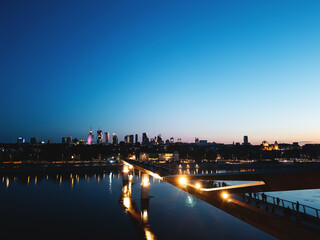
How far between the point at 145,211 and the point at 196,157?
160 meters

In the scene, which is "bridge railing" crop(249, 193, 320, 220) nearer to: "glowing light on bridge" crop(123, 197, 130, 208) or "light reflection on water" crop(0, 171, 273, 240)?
"light reflection on water" crop(0, 171, 273, 240)

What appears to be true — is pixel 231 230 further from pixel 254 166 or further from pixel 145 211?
pixel 254 166

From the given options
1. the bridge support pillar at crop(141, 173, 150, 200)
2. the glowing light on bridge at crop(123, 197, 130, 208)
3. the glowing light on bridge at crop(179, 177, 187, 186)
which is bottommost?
the glowing light on bridge at crop(123, 197, 130, 208)

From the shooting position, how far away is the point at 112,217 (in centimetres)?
3994

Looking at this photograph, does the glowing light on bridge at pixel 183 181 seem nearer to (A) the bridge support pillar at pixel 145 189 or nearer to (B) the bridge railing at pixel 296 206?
(B) the bridge railing at pixel 296 206

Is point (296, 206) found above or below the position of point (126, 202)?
above

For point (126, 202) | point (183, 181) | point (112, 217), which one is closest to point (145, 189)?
point (126, 202)

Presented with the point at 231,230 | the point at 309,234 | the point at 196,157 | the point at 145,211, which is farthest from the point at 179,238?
the point at 196,157

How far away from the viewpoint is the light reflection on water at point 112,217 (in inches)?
1245

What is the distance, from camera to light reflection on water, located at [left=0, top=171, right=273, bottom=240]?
31.6 meters

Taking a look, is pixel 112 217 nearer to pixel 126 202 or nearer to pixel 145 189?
pixel 145 189

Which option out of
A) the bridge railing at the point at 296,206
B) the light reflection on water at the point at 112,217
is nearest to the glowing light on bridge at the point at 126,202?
the light reflection on water at the point at 112,217

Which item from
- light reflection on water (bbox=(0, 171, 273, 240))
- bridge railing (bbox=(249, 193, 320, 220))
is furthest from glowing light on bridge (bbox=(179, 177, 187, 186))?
light reflection on water (bbox=(0, 171, 273, 240))

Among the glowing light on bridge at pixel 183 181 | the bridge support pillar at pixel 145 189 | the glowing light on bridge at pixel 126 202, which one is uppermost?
the glowing light on bridge at pixel 183 181
